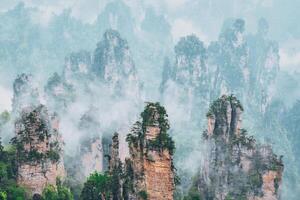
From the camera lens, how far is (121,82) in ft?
532

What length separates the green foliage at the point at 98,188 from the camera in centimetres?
5647

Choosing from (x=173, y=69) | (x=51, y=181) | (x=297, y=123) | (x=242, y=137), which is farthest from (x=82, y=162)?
(x=297, y=123)

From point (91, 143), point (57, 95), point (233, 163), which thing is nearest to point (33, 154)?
point (233, 163)

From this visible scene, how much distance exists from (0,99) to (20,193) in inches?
4738

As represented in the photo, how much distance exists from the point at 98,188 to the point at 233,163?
25.4m

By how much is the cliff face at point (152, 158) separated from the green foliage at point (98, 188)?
465 centimetres

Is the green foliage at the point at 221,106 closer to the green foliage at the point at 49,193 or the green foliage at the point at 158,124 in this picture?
the green foliage at the point at 49,193

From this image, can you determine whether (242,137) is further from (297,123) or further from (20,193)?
(297,123)

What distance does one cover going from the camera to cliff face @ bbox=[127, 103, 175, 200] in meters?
50.6

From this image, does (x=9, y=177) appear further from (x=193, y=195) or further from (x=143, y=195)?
(x=193, y=195)

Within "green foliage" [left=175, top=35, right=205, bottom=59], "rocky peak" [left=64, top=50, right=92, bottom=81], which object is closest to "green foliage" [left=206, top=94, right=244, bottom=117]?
"rocky peak" [left=64, top=50, right=92, bottom=81]

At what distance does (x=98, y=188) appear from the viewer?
5772 centimetres

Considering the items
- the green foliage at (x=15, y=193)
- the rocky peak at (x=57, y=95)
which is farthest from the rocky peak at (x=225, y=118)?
the rocky peak at (x=57, y=95)

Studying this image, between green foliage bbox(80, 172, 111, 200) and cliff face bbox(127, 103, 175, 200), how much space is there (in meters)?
4.65
